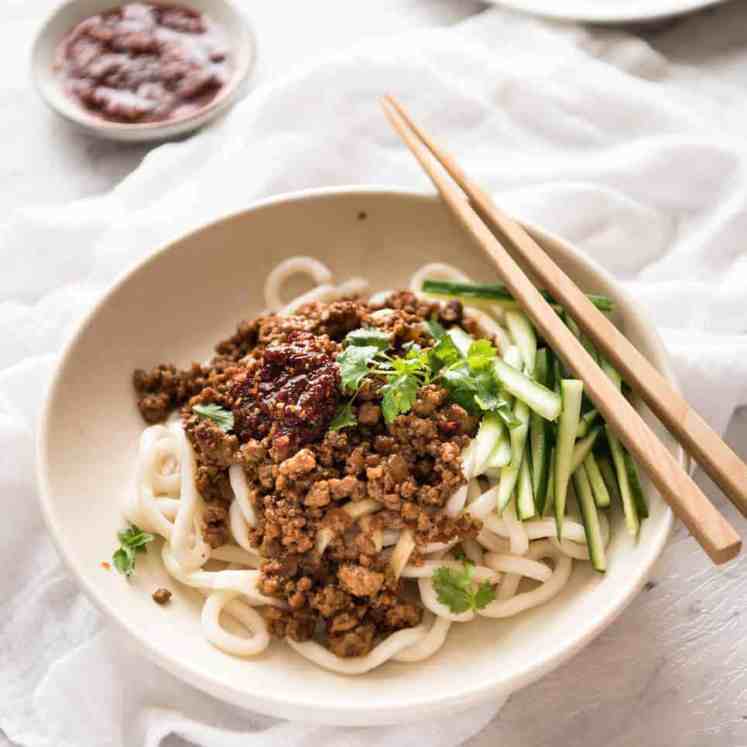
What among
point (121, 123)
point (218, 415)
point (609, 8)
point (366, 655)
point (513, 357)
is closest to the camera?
point (366, 655)

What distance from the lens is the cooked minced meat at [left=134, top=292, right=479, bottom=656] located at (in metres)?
3.66

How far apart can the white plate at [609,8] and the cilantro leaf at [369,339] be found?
298cm

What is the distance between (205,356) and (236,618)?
126cm

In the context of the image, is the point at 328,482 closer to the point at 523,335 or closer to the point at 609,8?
the point at 523,335

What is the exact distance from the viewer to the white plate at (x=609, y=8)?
6023 millimetres

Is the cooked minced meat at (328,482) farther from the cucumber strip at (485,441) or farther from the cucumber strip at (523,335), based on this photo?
the cucumber strip at (523,335)

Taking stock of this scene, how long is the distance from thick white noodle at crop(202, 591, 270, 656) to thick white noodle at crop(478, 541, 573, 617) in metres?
0.74

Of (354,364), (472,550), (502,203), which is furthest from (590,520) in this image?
(502,203)

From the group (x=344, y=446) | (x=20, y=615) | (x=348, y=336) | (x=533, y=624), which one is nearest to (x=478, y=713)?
(x=533, y=624)

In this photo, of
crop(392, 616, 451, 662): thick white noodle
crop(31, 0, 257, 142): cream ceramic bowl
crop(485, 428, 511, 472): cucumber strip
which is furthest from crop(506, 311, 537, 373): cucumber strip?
crop(31, 0, 257, 142): cream ceramic bowl

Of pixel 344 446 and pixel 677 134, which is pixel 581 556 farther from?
pixel 677 134

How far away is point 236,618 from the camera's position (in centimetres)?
379

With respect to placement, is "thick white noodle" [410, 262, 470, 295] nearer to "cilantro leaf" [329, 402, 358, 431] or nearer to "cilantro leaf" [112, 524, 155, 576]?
"cilantro leaf" [329, 402, 358, 431]

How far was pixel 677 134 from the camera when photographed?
552 cm
